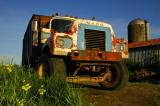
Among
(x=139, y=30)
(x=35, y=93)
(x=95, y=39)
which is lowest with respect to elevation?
(x=35, y=93)

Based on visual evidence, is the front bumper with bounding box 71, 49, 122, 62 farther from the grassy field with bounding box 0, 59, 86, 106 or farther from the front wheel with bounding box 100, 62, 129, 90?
the grassy field with bounding box 0, 59, 86, 106

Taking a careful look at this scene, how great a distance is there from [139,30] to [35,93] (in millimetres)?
21661

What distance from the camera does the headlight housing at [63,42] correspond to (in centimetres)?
865

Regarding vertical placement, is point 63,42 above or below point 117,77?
above

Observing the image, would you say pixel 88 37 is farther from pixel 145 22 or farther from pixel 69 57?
pixel 145 22

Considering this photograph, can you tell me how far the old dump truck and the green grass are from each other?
178 centimetres

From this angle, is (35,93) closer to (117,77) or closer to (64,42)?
(64,42)

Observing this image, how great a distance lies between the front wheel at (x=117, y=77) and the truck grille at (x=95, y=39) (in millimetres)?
715

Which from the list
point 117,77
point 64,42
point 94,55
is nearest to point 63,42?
point 64,42

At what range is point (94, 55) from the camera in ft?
29.4

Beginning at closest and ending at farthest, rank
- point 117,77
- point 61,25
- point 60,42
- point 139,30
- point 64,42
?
point 60,42 < point 64,42 < point 117,77 < point 61,25 < point 139,30

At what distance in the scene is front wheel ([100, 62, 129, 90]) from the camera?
31.8 ft

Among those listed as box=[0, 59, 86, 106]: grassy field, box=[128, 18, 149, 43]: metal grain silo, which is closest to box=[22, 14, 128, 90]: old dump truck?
box=[0, 59, 86, 106]: grassy field

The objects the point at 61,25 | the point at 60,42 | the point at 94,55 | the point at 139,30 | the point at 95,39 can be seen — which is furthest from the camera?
the point at 139,30
